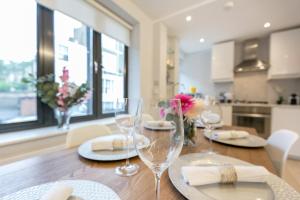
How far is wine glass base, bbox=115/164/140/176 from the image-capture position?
57 cm

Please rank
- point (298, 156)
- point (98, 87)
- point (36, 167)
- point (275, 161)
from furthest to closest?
point (298, 156)
point (98, 87)
point (275, 161)
point (36, 167)

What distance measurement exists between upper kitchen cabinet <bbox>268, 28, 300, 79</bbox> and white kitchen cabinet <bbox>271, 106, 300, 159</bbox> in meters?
0.68

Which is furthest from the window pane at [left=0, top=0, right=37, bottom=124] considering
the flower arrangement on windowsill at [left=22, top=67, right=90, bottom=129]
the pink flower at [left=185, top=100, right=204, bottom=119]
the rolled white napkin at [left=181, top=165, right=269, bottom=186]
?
the rolled white napkin at [left=181, top=165, right=269, bottom=186]

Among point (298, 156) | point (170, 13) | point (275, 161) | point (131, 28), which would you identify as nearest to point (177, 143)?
point (275, 161)

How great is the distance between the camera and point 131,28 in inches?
98.1

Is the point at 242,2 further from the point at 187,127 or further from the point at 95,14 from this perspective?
the point at 187,127

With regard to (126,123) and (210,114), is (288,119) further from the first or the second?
(126,123)

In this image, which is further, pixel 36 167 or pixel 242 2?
pixel 242 2

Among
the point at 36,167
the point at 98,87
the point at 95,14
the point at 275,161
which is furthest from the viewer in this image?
the point at 98,87

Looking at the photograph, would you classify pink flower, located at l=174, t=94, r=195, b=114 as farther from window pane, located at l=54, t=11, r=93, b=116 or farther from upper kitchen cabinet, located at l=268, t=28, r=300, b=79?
upper kitchen cabinet, located at l=268, t=28, r=300, b=79

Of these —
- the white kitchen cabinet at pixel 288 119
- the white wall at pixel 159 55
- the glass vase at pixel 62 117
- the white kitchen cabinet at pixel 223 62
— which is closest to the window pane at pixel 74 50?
the glass vase at pixel 62 117

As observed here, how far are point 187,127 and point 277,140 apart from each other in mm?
775

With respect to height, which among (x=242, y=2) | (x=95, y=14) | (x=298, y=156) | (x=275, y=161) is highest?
(x=242, y=2)

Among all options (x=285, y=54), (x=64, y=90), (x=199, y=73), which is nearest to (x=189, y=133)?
(x=64, y=90)
